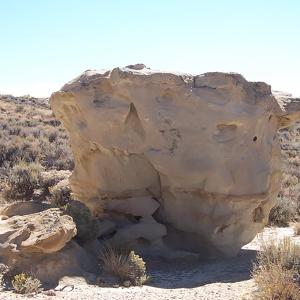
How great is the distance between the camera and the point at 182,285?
777 centimetres

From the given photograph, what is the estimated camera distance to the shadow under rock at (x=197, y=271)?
7945 mm

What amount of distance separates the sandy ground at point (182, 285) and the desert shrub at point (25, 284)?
139 mm

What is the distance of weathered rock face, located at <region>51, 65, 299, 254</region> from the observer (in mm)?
9383

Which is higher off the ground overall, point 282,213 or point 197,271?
point 197,271

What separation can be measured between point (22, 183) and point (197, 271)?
11.1m

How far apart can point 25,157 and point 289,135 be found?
63.8 feet

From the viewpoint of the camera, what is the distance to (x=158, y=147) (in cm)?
955

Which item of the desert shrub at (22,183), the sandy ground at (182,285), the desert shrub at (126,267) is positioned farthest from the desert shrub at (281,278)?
the desert shrub at (22,183)

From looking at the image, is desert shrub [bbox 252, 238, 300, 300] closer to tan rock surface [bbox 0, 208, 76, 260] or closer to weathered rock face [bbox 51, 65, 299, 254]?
weathered rock face [bbox 51, 65, 299, 254]

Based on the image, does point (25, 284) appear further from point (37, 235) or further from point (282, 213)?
point (282, 213)

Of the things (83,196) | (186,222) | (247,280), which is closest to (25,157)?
(83,196)

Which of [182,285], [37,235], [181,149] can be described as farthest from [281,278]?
[181,149]

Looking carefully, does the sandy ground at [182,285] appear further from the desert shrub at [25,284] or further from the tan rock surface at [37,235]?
the tan rock surface at [37,235]

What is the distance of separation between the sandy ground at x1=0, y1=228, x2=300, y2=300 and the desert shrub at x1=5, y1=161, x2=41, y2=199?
32.6 ft
